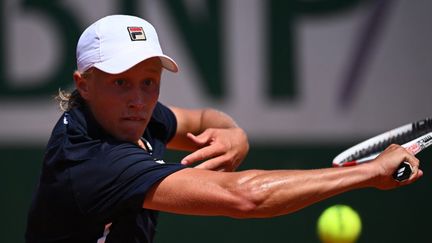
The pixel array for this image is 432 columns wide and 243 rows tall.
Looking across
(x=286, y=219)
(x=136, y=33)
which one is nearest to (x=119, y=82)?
(x=136, y=33)

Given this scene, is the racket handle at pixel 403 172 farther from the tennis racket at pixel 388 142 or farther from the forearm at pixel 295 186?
the tennis racket at pixel 388 142

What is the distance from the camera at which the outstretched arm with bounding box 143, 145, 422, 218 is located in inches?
129

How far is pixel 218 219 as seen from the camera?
23.7ft

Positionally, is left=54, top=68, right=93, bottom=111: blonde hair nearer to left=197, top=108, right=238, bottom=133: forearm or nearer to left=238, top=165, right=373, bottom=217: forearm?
left=238, top=165, right=373, bottom=217: forearm

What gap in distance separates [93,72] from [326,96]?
3.49 m

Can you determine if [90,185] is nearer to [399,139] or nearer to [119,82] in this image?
[119,82]

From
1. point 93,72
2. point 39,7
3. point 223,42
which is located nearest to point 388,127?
point 223,42

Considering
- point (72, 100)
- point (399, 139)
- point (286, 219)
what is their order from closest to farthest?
point (72, 100) < point (399, 139) < point (286, 219)

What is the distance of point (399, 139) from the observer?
175 inches

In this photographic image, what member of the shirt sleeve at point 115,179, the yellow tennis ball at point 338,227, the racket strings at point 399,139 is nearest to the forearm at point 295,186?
the shirt sleeve at point 115,179

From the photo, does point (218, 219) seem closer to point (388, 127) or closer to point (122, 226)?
point (388, 127)

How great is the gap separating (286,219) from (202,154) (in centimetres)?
326

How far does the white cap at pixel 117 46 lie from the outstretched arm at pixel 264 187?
524mm

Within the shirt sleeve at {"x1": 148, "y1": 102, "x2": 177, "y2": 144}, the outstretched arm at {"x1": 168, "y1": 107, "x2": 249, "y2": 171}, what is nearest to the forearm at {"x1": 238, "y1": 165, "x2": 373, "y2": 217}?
the outstretched arm at {"x1": 168, "y1": 107, "x2": 249, "y2": 171}
